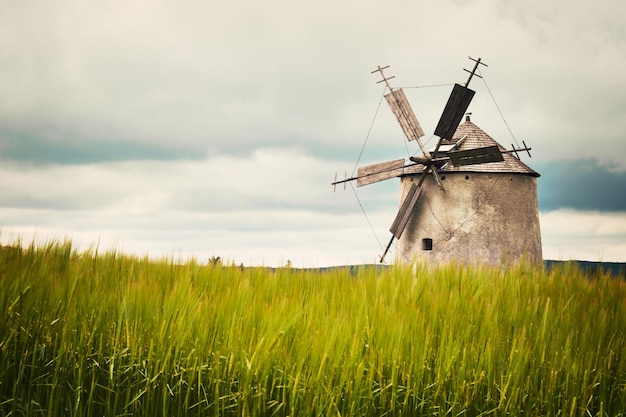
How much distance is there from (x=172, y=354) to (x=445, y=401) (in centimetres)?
162

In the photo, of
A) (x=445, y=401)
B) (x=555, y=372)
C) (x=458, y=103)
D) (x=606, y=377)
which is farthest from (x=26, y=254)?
(x=458, y=103)

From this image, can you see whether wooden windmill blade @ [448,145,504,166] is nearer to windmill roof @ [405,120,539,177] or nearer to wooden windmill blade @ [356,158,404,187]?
windmill roof @ [405,120,539,177]

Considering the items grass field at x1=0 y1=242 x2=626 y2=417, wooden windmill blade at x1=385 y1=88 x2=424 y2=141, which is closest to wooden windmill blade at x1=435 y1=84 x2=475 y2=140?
wooden windmill blade at x1=385 y1=88 x2=424 y2=141

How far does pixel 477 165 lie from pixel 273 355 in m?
14.5

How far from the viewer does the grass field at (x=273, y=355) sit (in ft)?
10.0

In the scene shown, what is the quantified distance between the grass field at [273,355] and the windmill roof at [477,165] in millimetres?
12738

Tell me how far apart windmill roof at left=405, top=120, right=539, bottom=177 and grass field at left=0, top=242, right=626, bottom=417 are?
41.8 feet

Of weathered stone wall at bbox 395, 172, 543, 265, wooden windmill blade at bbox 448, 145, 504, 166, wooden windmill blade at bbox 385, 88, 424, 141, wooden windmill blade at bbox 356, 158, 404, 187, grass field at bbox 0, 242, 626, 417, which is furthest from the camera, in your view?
wooden windmill blade at bbox 385, 88, 424, 141

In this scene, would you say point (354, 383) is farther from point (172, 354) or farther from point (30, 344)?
point (30, 344)

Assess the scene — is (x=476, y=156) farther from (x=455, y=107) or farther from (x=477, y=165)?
(x=455, y=107)

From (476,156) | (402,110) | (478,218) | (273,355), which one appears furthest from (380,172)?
(273,355)

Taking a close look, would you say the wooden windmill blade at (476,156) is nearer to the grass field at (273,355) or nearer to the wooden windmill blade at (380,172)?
the wooden windmill blade at (380,172)

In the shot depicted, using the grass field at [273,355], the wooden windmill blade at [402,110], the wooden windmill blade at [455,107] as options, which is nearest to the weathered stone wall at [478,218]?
the wooden windmill blade at [455,107]

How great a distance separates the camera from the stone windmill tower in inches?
629
